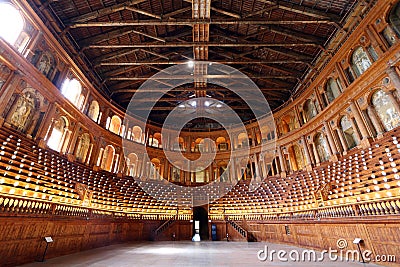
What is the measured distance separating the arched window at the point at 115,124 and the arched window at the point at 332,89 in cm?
1792

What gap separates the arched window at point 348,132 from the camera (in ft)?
39.9

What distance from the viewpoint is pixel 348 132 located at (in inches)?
493

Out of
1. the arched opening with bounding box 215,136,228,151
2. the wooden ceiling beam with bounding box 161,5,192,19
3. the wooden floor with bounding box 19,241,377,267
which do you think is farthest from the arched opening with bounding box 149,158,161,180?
the wooden ceiling beam with bounding box 161,5,192,19

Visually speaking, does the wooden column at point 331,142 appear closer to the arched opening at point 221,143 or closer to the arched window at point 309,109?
the arched window at point 309,109

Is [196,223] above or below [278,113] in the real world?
below

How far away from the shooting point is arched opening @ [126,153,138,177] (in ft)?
61.0

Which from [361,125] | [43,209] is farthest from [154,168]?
[361,125]

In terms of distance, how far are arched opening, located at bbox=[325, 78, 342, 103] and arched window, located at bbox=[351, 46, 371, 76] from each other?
142cm

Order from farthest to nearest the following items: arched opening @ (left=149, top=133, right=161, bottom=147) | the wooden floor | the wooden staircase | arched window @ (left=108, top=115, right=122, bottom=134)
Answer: arched opening @ (left=149, top=133, right=161, bottom=147)
arched window @ (left=108, top=115, right=122, bottom=134)
the wooden staircase
the wooden floor

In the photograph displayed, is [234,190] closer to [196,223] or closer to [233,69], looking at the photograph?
[196,223]

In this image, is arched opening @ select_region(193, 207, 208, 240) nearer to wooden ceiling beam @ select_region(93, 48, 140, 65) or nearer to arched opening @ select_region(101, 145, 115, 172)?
arched opening @ select_region(101, 145, 115, 172)

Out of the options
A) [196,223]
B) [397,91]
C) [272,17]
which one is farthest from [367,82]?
[196,223]

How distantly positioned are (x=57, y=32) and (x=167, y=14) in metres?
6.68

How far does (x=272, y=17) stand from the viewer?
12797 millimetres
